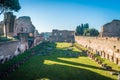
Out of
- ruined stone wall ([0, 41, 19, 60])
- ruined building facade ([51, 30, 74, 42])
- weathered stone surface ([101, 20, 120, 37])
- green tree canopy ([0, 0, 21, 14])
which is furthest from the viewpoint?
ruined building facade ([51, 30, 74, 42])

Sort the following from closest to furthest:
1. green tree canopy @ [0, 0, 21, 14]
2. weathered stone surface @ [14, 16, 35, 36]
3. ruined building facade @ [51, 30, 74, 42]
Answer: green tree canopy @ [0, 0, 21, 14]
weathered stone surface @ [14, 16, 35, 36]
ruined building facade @ [51, 30, 74, 42]

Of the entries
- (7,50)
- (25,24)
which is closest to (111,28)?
(25,24)

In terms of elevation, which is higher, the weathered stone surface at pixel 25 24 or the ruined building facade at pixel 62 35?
the weathered stone surface at pixel 25 24

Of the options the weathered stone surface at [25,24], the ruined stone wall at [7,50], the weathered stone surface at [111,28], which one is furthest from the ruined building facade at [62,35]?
the ruined stone wall at [7,50]

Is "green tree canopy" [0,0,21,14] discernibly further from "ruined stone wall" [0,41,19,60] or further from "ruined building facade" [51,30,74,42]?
"ruined building facade" [51,30,74,42]

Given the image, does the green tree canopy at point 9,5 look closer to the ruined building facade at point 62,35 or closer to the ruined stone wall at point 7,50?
the ruined stone wall at point 7,50

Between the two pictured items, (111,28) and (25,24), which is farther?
(111,28)

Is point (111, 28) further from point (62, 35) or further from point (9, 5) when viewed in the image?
point (9, 5)

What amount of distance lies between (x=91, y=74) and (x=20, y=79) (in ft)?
24.7

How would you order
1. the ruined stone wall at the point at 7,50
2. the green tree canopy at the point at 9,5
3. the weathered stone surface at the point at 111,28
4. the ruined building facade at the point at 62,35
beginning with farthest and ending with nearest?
the ruined building facade at the point at 62,35
the weathered stone surface at the point at 111,28
the green tree canopy at the point at 9,5
the ruined stone wall at the point at 7,50

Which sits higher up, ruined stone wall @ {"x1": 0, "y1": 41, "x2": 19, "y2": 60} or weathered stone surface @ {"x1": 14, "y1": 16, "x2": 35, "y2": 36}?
weathered stone surface @ {"x1": 14, "y1": 16, "x2": 35, "y2": 36}

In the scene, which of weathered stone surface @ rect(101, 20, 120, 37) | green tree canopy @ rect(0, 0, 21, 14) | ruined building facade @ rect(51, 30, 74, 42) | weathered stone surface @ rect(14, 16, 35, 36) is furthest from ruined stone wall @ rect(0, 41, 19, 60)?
ruined building facade @ rect(51, 30, 74, 42)

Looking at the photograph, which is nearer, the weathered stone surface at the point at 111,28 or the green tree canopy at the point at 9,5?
the green tree canopy at the point at 9,5

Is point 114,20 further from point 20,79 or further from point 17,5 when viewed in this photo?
point 20,79
